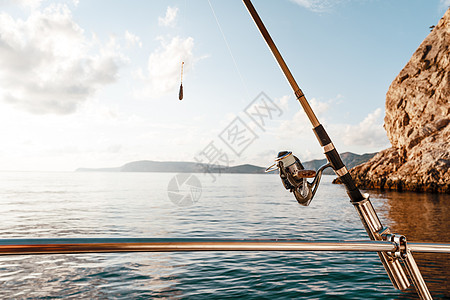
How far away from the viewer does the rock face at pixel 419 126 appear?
135 feet

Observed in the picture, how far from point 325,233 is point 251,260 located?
653 cm

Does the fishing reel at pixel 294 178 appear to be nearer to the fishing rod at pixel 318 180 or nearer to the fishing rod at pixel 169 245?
the fishing rod at pixel 318 180

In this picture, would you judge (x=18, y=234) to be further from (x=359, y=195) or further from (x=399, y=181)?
(x=399, y=181)

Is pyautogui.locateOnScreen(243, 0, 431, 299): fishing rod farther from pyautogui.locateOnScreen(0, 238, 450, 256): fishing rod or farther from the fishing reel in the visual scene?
pyautogui.locateOnScreen(0, 238, 450, 256): fishing rod

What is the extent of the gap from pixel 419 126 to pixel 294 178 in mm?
53079

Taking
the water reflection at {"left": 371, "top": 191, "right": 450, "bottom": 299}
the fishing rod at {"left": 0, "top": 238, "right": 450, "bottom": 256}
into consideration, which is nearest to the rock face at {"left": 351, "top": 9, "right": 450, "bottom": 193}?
the water reflection at {"left": 371, "top": 191, "right": 450, "bottom": 299}

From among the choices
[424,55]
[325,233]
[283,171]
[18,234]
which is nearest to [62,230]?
[18,234]

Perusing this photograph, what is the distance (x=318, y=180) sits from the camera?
2613 millimetres

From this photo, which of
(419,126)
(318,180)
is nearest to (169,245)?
(318,180)

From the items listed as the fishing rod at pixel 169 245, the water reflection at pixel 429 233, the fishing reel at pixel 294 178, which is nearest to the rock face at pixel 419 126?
the water reflection at pixel 429 233

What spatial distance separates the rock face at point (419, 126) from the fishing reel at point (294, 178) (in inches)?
1734

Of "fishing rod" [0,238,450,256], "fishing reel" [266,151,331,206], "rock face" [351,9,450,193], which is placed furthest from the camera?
"rock face" [351,9,450,193]

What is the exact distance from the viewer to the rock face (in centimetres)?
4125

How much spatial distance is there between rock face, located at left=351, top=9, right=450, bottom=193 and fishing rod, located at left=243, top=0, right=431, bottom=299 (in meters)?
44.1
